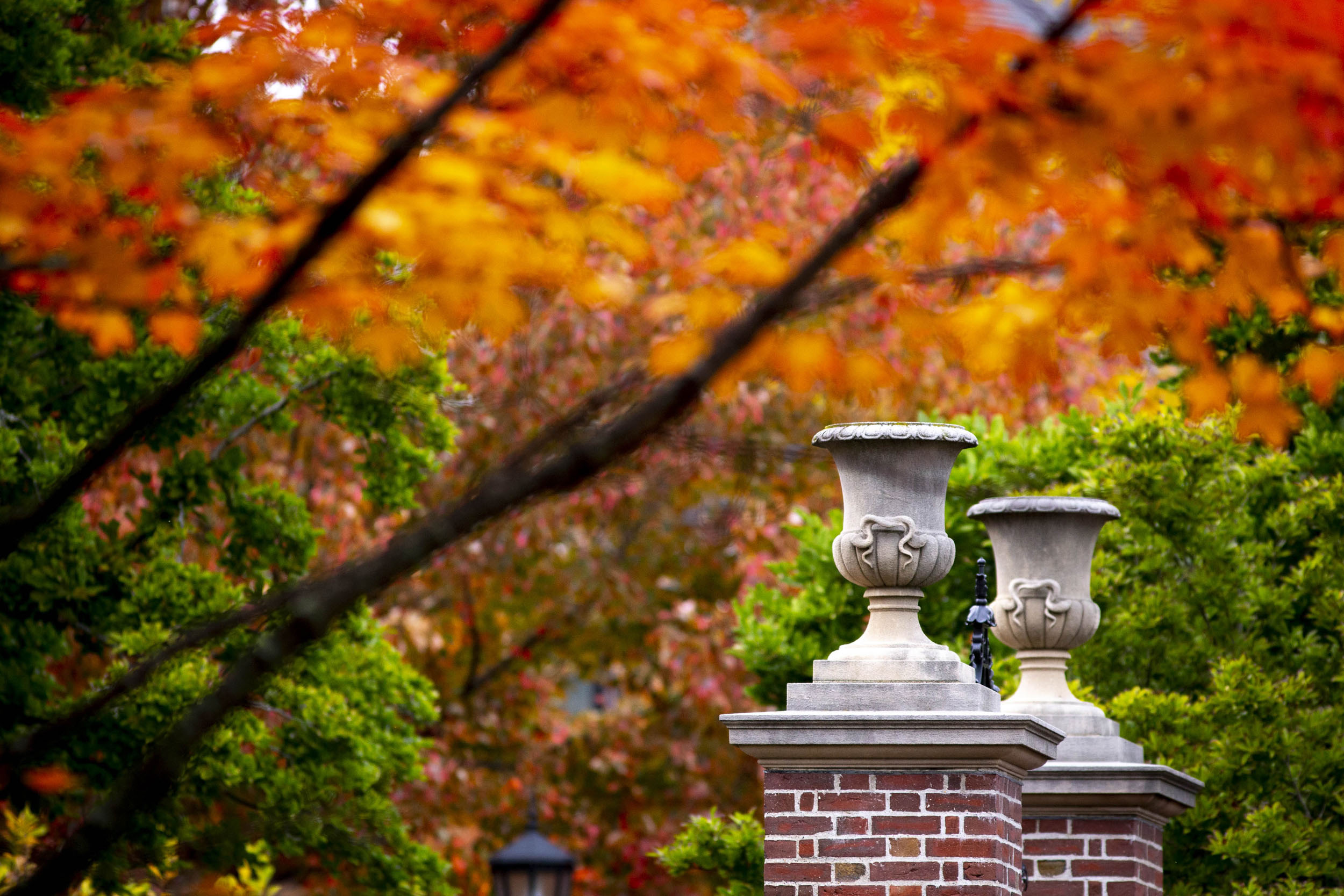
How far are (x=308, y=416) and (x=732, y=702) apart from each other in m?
5.09

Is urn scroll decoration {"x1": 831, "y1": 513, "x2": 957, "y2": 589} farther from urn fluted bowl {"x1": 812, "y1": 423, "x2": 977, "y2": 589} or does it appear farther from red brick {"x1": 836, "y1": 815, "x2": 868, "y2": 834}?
red brick {"x1": 836, "y1": 815, "x2": 868, "y2": 834}

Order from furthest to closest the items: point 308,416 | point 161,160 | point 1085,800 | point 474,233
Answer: point 308,416, point 1085,800, point 161,160, point 474,233

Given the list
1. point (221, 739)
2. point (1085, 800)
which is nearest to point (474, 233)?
point (1085, 800)

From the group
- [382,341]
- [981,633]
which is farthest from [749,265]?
[981,633]

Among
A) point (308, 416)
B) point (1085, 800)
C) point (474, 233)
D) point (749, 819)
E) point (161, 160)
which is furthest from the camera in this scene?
point (308, 416)

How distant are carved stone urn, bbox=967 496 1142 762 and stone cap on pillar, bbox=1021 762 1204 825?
15.0 inches

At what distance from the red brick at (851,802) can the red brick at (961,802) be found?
6.3 inches

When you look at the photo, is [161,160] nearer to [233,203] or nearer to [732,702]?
[233,203]

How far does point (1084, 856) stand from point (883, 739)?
5.93ft

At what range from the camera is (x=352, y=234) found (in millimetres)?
3832

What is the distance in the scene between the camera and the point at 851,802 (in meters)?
6.16

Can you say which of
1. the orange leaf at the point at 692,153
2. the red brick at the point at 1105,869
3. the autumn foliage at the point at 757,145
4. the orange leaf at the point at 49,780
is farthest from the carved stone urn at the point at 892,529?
the orange leaf at the point at 49,780

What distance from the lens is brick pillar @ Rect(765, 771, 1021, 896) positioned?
607 centimetres

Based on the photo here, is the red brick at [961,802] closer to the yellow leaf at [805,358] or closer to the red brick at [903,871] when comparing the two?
the red brick at [903,871]
